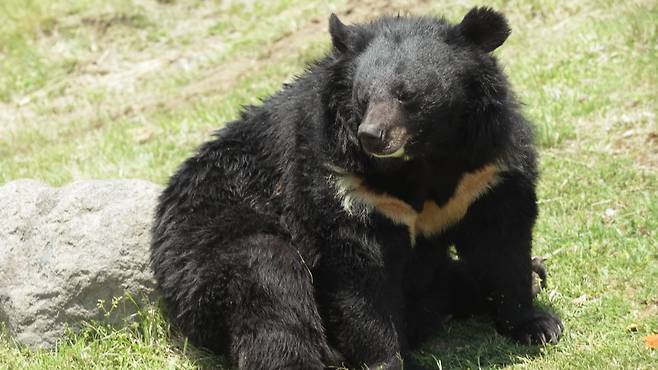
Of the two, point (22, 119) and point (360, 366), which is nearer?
point (360, 366)

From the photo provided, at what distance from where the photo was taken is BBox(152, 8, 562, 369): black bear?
5.13m

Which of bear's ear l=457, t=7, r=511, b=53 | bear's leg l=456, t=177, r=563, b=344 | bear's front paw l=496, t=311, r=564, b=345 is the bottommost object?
bear's front paw l=496, t=311, r=564, b=345

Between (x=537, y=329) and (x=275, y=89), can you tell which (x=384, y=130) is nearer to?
(x=537, y=329)

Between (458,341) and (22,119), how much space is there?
310 inches

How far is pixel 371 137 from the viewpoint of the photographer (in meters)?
4.77

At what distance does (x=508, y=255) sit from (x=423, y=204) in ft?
2.13

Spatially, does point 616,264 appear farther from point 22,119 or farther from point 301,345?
point 22,119

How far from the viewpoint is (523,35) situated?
10.9m

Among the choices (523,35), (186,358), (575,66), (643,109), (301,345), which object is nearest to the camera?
(301,345)

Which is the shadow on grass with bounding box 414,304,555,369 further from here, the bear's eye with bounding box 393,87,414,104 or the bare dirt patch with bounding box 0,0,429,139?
the bare dirt patch with bounding box 0,0,429,139

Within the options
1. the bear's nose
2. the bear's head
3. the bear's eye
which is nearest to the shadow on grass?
the bear's head

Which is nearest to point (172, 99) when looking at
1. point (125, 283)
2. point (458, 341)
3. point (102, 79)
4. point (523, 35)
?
point (102, 79)

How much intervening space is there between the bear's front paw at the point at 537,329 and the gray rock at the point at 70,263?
2316mm

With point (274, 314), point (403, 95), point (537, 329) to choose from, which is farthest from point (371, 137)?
point (537, 329)
